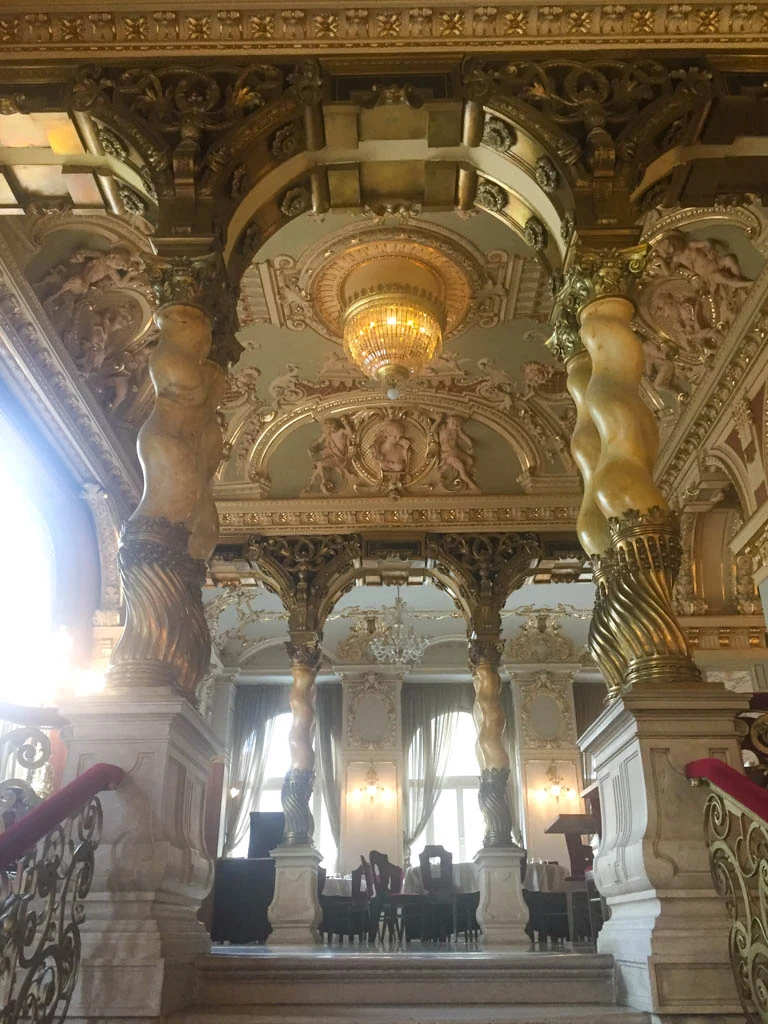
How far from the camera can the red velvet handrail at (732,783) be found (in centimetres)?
264

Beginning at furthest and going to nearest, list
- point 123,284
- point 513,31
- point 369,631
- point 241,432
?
point 369,631 → point 241,432 → point 123,284 → point 513,31

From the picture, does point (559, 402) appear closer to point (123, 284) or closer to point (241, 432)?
point (241, 432)

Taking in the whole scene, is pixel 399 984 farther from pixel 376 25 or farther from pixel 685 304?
pixel 685 304

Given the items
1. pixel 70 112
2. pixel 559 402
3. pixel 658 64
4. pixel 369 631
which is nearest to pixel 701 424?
pixel 559 402

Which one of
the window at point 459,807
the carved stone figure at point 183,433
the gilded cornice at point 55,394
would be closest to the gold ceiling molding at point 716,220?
the carved stone figure at point 183,433

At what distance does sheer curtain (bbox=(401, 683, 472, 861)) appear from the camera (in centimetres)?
1650

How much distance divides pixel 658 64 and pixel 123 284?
4.85 meters

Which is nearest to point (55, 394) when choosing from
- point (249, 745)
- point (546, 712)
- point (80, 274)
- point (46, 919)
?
point (80, 274)

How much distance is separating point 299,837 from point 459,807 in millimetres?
8468

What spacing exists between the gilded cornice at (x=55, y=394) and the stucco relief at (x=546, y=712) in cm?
933

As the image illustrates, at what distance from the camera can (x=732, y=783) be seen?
2.83 m

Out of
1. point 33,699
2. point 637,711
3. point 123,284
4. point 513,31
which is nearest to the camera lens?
point 637,711

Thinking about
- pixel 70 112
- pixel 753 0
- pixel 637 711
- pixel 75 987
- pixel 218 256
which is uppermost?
pixel 753 0

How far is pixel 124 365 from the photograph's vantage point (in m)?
8.35
